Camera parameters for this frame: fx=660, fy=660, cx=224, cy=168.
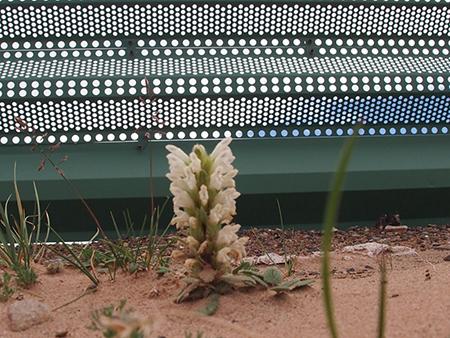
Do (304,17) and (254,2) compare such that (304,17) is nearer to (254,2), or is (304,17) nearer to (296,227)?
(254,2)

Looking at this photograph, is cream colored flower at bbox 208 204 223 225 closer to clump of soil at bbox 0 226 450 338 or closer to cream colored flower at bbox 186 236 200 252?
cream colored flower at bbox 186 236 200 252

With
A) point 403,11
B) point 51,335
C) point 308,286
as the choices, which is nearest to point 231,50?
point 403,11

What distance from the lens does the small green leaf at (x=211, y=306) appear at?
4.25ft

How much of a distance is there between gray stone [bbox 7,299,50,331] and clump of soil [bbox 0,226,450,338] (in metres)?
0.01

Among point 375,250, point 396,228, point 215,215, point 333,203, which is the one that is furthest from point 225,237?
point 396,228

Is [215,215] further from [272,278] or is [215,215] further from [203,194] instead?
[272,278]

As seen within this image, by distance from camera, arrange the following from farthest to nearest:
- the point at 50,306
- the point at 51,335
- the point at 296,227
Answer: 1. the point at 296,227
2. the point at 50,306
3. the point at 51,335

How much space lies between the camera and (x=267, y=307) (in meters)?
1.35

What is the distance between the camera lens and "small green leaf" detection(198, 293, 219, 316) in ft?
4.25

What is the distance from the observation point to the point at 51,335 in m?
1.26

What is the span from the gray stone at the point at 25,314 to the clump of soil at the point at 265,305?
1cm

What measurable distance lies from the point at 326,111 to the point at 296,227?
498mm

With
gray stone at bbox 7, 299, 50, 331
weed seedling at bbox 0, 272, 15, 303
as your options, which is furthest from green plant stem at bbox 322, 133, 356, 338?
weed seedling at bbox 0, 272, 15, 303

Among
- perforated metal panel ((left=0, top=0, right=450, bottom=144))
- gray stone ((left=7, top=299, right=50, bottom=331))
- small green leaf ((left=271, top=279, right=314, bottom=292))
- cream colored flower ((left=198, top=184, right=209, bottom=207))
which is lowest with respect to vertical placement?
gray stone ((left=7, top=299, right=50, bottom=331))
